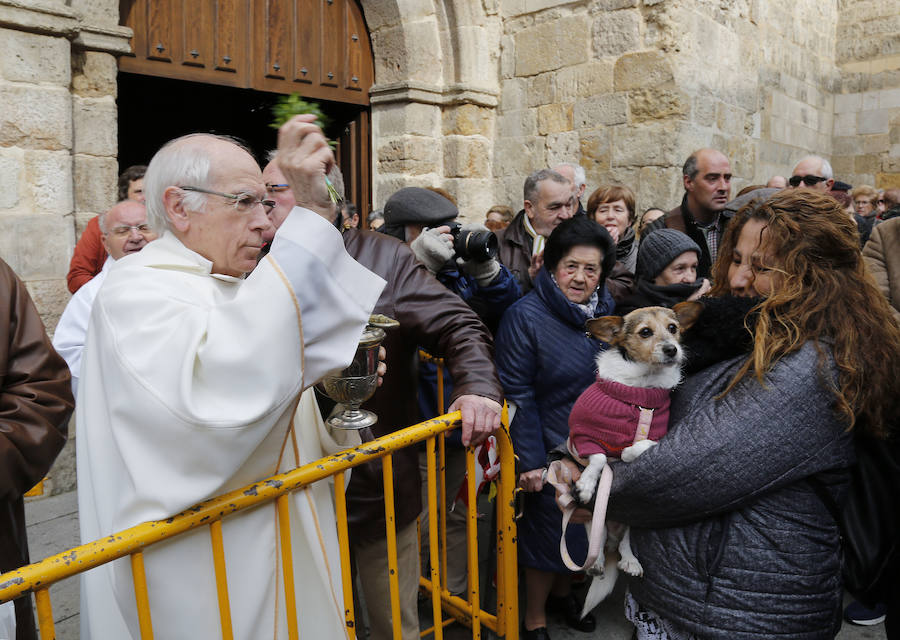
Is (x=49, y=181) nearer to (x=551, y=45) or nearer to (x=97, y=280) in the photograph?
(x=97, y=280)

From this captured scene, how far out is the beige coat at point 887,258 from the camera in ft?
10.0

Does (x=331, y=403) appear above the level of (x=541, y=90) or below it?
below

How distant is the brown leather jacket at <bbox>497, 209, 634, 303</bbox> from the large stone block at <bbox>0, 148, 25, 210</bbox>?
275 cm

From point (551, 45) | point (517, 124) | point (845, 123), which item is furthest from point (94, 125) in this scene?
point (845, 123)

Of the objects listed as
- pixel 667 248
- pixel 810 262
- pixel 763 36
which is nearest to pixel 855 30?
pixel 763 36

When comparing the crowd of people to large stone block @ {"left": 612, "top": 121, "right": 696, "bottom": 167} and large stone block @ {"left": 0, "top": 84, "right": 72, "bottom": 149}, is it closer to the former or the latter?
large stone block @ {"left": 0, "top": 84, "right": 72, "bottom": 149}

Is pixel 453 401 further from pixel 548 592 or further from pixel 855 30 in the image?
pixel 855 30

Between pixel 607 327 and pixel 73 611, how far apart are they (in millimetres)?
2570

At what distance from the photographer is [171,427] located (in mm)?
1216

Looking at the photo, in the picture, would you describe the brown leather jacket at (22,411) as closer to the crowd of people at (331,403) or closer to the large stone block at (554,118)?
the crowd of people at (331,403)

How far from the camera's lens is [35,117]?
3.84 meters

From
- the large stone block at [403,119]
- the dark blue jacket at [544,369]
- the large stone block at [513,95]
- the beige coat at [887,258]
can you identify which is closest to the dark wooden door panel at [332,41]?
the large stone block at [403,119]

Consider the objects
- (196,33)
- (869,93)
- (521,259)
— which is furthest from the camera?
(869,93)

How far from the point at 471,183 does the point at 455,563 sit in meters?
4.38
